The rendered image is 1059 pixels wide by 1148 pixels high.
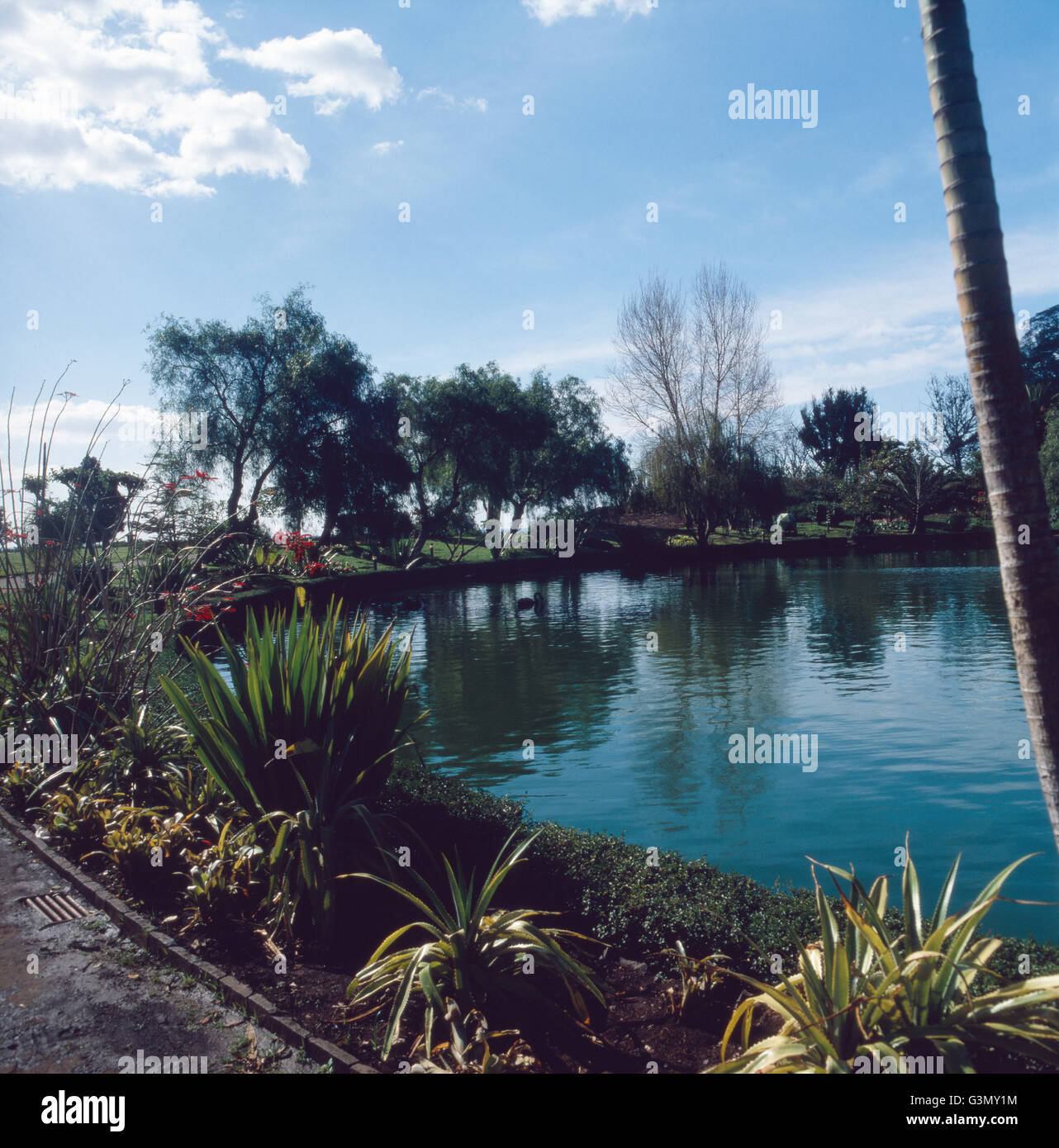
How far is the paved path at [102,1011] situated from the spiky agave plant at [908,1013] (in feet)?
5.25

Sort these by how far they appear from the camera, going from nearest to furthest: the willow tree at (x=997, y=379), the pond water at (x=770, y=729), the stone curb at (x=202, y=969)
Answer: the willow tree at (x=997, y=379), the stone curb at (x=202, y=969), the pond water at (x=770, y=729)

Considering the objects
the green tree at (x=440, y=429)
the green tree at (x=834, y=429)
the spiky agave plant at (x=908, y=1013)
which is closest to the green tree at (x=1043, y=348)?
the green tree at (x=834, y=429)

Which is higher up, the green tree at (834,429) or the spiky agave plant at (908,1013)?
the green tree at (834,429)

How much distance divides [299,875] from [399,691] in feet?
4.47

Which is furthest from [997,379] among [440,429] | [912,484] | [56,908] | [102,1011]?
[912,484]

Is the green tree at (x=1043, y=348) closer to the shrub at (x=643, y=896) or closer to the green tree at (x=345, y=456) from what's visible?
the green tree at (x=345, y=456)

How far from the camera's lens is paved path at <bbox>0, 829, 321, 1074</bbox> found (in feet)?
10.1

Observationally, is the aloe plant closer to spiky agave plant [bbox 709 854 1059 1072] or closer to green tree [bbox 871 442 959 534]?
spiky agave plant [bbox 709 854 1059 1072]

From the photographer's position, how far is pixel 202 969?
144 inches

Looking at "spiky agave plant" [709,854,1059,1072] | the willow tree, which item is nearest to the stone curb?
"spiky agave plant" [709,854,1059,1072]

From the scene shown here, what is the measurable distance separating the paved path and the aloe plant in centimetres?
83

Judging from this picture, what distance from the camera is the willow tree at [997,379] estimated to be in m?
2.60

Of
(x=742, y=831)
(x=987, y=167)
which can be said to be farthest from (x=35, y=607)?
(x=987, y=167)

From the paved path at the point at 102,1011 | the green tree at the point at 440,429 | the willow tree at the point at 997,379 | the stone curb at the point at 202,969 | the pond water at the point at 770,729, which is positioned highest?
the green tree at the point at 440,429
